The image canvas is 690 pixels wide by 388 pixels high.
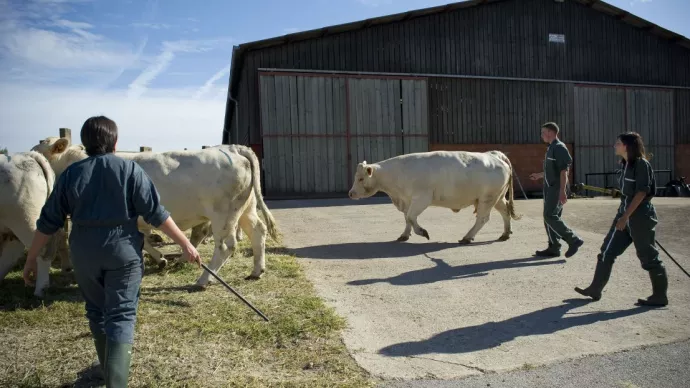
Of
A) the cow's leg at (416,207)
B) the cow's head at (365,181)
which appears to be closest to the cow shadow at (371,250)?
the cow's leg at (416,207)

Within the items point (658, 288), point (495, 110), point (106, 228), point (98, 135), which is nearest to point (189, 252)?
point (106, 228)

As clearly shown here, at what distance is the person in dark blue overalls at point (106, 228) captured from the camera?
3.01 meters

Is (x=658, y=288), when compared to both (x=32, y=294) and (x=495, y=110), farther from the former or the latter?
(x=495, y=110)

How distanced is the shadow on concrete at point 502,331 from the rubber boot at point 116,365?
1979mm

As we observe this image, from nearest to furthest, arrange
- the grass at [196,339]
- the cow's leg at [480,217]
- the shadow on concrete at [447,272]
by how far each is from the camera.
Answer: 1. the grass at [196,339]
2. the shadow on concrete at [447,272]
3. the cow's leg at [480,217]

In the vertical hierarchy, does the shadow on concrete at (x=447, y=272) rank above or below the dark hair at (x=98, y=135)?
below

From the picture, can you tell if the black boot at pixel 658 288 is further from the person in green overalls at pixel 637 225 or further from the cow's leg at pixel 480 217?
the cow's leg at pixel 480 217

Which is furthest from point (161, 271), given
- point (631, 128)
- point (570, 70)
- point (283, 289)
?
point (631, 128)

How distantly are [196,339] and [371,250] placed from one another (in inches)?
182

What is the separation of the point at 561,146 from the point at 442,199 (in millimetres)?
2743

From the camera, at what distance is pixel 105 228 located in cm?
304

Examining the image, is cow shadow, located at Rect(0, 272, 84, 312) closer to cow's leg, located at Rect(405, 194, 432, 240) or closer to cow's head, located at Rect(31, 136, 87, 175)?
cow's head, located at Rect(31, 136, 87, 175)

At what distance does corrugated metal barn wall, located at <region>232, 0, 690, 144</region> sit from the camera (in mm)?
20094

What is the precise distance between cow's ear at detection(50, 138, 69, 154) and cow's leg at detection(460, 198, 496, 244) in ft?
21.6
